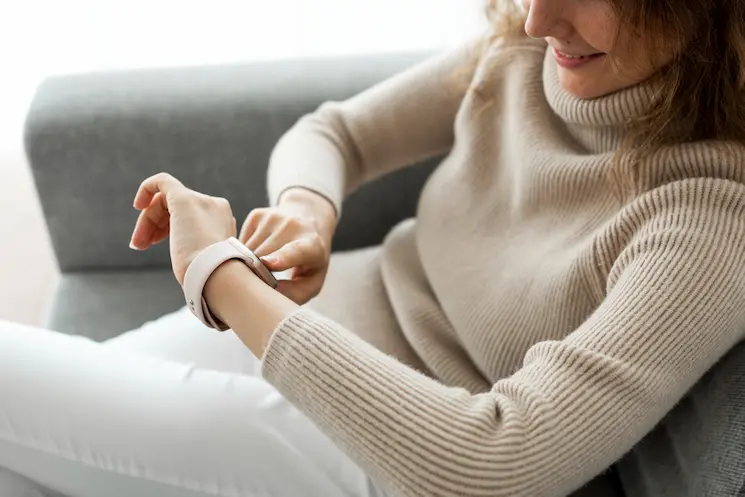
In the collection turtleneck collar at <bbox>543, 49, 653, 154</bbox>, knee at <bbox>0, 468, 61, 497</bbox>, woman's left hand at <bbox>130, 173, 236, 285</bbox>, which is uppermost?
turtleneck collar at <bbox>543, 49, 653, 154</bbox>

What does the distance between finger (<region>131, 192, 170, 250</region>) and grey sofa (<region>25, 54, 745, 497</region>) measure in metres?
0.38

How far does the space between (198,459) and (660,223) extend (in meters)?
0.52

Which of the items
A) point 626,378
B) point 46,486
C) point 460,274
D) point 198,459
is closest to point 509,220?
point 460,274

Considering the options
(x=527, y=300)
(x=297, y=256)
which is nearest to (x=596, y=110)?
(x=527, y=300)

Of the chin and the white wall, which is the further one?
the white wall

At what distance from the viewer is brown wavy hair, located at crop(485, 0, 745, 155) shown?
2.68 ft

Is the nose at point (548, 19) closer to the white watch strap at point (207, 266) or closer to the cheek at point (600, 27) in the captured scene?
the cheek at point (600, 27)

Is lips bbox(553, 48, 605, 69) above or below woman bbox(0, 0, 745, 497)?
above

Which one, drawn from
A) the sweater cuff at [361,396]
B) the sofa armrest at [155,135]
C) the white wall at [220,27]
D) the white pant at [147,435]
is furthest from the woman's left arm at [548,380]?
the white wall at [220,27]

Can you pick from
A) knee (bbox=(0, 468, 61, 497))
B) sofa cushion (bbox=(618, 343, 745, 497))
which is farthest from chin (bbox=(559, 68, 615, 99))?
knee (bbox=(0, 468, 61, 497))

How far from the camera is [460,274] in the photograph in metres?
1.06

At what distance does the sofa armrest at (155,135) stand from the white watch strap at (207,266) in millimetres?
495

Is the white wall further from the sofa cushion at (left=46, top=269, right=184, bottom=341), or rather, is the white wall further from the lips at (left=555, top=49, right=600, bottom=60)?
the lips at (left=555, top=49, right=600, bottom=60)

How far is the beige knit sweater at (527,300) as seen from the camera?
2.47 ft
